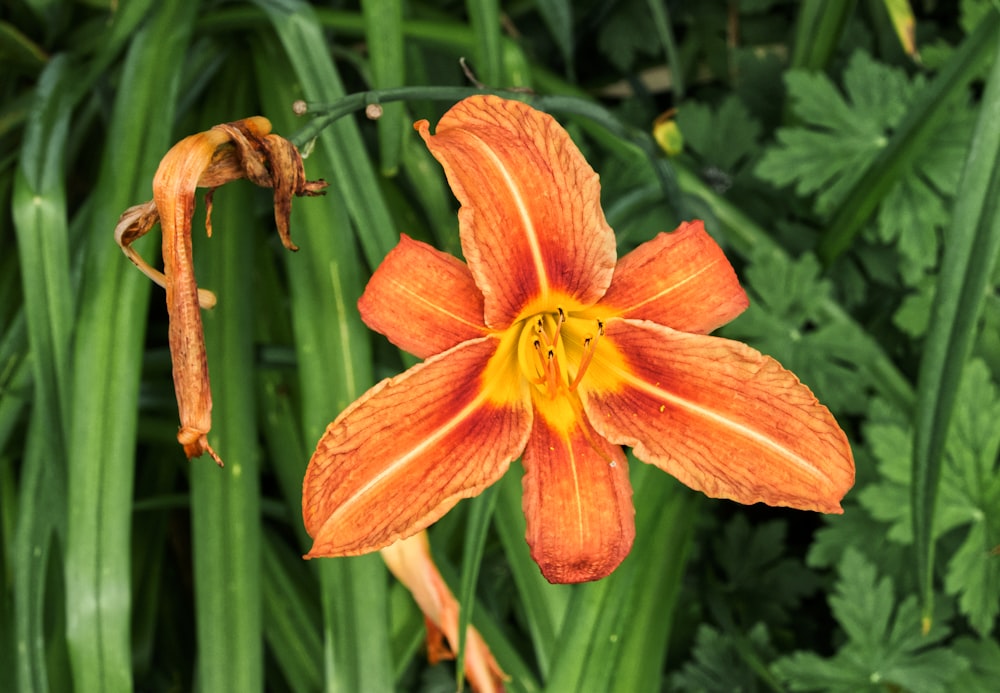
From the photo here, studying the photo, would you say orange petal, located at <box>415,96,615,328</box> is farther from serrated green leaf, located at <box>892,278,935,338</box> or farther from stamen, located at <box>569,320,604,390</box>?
serrated green leaf, located at <box>892,278,935,338</box>

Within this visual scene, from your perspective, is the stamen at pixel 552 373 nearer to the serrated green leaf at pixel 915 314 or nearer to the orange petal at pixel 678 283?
the orange petal at pixel 678 283

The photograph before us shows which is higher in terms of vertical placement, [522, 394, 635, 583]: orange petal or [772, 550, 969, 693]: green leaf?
[522, 394, 635, 583]: orange petal

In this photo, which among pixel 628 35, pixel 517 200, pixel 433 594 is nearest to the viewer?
pixel 517 200

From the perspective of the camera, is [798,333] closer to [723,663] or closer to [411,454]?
[723,663]

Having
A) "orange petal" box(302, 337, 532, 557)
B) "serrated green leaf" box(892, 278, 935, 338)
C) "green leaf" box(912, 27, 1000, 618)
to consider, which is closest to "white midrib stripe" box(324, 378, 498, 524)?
"orange petal" box(302, 337, 532, 557)

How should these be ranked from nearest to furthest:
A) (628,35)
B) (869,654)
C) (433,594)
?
(433,594), (869,654), (628,35)

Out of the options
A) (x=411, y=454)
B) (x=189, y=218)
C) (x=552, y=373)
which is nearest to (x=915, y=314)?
(x=552, y=373)

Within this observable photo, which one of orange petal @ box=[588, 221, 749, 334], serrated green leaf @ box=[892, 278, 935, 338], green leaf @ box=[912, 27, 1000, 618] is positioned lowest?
serrated green leaf @ box=[892, 278, 935, 338]
